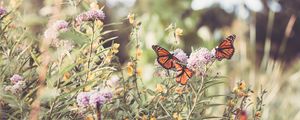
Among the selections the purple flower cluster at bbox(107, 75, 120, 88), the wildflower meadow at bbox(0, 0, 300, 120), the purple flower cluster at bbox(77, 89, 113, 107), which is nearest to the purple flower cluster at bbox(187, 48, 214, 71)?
the wildflower meadow at bbox(0, 0, 300, 120)

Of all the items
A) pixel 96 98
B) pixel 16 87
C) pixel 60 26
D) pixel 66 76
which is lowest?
pixel 96 98

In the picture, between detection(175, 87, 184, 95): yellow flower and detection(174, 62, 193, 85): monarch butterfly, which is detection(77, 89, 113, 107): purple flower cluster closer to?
detection(174, 62, 193, 85): monarch butterfly

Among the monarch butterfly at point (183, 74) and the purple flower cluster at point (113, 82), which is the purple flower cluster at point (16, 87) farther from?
the monarch butterfly at point (183, 74)

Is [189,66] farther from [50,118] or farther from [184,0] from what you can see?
[184,0]

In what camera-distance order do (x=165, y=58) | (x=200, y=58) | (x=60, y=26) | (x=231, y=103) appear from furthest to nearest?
(x=231, y=103), (x=60, y=26), (x=165, y=58), (x=200, y=58)

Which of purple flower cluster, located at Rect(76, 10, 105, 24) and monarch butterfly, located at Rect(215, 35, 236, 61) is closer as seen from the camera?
monarch butterfly, located at Rect(215, 35, 236, 61)

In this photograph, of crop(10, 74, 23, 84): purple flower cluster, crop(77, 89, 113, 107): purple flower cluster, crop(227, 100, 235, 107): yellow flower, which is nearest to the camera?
crop(77, 89, 113, 107): purple flower cluster

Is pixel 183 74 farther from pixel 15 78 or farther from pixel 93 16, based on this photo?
pixel 15 78

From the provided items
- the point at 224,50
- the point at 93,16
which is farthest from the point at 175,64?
the point at 93,16

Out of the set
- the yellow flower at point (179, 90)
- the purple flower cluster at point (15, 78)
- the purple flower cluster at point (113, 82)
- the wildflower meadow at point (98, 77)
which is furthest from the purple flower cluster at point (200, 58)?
the purple flower cluster at point (15, 78)

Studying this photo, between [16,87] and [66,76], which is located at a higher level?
[66,76]

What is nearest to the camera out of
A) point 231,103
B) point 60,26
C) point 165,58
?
point 165,58
